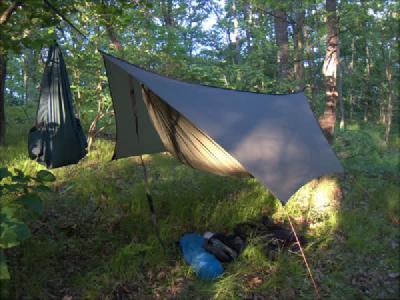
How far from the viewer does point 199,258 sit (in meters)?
2.88

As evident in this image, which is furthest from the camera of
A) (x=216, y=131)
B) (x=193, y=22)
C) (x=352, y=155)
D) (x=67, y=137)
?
(x=193, y=22)

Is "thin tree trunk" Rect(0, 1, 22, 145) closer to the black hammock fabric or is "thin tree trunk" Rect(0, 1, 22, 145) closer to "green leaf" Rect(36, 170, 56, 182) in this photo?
the black hammock fabric

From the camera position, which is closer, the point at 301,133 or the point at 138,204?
the point at 301,133

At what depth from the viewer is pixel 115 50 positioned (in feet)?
18.2

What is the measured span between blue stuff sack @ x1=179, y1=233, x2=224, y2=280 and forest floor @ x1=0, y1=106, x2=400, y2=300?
6 cm

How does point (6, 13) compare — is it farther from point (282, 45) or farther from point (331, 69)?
point (282, 45)

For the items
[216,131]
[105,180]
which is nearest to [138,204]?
[105,180]

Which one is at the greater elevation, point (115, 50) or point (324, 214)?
point (115, 50)

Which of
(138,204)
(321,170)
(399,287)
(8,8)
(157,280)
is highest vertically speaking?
(8,8)

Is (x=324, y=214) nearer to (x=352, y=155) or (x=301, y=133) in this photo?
(x=301, y=133)

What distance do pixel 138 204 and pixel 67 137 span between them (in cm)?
96

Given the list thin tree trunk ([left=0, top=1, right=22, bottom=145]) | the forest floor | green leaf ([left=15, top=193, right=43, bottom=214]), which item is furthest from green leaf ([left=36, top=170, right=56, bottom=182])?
thin tree trunk ([left=0, top=1, right=22, bottom=145])

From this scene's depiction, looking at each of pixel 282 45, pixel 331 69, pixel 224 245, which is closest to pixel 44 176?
pixel 224 245

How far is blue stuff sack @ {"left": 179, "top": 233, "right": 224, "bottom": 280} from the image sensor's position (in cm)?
280
